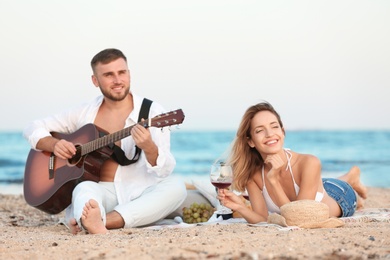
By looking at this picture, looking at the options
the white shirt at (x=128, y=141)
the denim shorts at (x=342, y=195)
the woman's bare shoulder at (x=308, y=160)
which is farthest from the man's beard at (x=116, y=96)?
the denim shorts at (x=342, y=195)

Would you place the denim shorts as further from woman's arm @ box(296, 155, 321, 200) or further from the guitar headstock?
the guitar headstock

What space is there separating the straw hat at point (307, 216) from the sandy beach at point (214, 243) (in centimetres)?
11

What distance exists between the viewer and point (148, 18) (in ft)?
56.2

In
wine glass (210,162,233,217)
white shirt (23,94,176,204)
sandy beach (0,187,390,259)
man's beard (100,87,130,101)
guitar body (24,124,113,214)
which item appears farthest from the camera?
man's beard (100,87,130,101)

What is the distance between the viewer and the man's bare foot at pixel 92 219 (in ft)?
15.3

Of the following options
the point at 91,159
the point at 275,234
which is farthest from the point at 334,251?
the point at 91,159

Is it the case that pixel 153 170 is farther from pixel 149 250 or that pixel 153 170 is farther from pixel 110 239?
pixel 149 250

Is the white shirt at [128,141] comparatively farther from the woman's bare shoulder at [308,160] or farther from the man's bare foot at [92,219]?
the woman's bare shoulder at [308,160]

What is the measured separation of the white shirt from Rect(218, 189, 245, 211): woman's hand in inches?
28.9

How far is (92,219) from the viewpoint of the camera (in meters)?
4.68

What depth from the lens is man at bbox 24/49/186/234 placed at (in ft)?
17.0

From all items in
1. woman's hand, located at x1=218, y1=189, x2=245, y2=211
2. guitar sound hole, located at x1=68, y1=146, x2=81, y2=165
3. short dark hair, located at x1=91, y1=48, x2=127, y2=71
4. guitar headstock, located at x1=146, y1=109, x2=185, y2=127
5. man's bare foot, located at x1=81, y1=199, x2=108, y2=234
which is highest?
short dark hair, located at x1=91, y1=48, x2=127, y2=71

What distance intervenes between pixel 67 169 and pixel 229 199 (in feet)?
5.36

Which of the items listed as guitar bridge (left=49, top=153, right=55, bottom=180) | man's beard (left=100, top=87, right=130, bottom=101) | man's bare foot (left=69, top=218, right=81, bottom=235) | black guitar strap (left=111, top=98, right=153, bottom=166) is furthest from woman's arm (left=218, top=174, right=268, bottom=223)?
guitar bridge (left=49, top=153, right=55, bottom=180)
